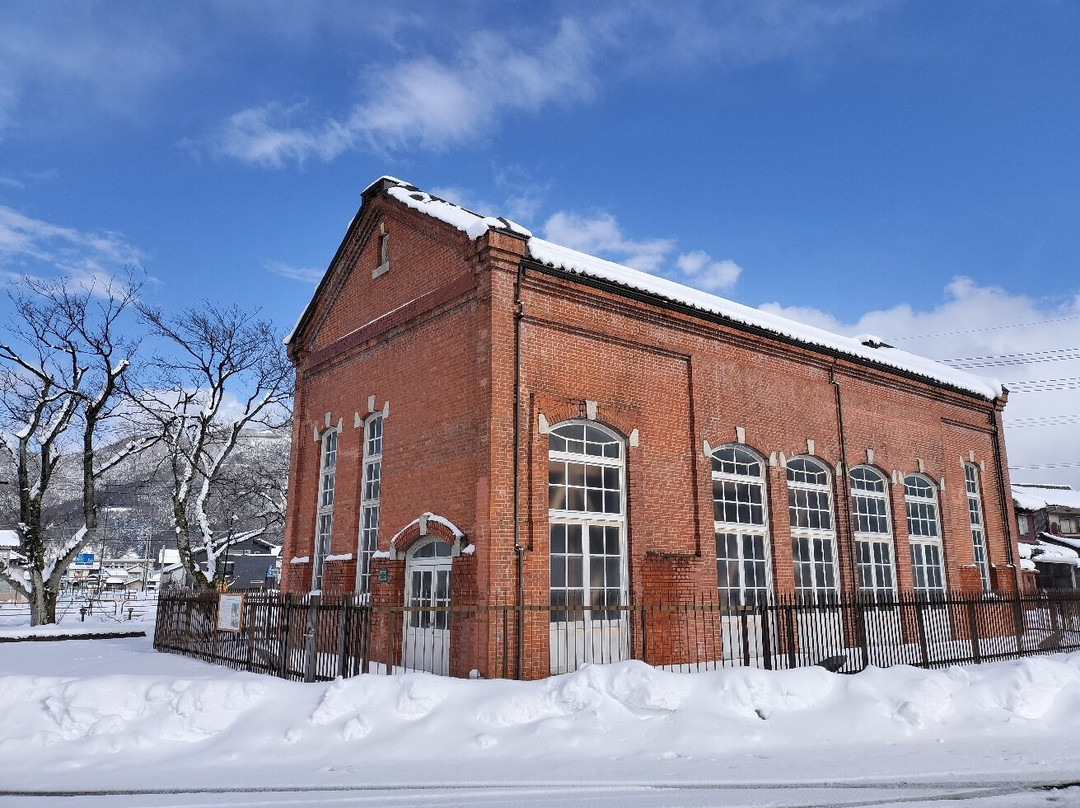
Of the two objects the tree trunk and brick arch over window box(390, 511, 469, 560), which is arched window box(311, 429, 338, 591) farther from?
the tree trunk

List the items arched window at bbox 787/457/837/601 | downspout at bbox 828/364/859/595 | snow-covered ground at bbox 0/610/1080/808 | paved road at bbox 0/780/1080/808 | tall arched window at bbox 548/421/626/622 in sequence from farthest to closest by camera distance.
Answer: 1. downspout at bbox 828/364/859/595
2. arched window at bbox 787/457/837/601
3. tall arched window at bbox 548/421/626/622
4. snow-covered ground at bbox 0/610/1080/808
5. paved road at bbox 0/780/1080/808

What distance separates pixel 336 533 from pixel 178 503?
13.0 meters

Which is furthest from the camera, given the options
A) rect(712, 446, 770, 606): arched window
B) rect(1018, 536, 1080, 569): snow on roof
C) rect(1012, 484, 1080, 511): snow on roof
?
rect(1012, 484, 1080, 511): snow on roof

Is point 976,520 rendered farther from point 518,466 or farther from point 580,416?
point 518,466

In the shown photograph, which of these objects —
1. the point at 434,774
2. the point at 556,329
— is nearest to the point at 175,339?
the point at 556,329

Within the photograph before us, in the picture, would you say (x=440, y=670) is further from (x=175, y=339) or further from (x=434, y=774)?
(x=175, y=339)

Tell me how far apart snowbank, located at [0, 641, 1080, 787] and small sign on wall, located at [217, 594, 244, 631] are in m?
3.13

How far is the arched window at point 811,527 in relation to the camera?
16.6 m

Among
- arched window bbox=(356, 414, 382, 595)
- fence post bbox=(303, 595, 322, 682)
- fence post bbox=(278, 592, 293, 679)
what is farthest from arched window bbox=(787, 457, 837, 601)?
fence post bbox=(278, 592, 293, 679)

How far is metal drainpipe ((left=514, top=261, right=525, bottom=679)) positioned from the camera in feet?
36.2

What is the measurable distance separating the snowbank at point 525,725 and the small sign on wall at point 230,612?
3130mm

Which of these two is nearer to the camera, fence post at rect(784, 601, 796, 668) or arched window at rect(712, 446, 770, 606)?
fence post at rect(784, 601, 796, 668)

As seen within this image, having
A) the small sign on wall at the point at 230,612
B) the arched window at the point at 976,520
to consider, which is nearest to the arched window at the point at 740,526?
the small sign on wall at the point at 230,612

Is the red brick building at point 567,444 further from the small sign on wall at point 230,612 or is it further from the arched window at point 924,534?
the small sign on wall at point 230,612
